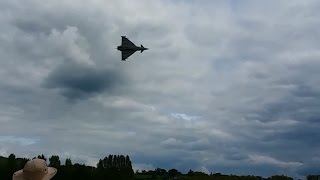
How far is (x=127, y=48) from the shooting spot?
1816 inches

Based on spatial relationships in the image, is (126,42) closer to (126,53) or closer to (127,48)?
(127,48)

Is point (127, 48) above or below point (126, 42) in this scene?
below

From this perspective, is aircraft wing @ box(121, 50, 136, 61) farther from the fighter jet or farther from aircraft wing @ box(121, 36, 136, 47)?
aircraft wing @ box(121, 36, 136, 47)

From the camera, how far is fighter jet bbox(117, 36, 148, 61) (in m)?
45.4

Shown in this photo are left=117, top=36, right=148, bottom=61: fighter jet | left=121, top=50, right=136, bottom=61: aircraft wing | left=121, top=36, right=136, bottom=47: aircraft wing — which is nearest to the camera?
left=121, top=50, right=136, bottom=61: aircraft wing

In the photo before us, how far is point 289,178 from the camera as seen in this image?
163750 mm

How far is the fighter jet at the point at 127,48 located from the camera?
1789 inches

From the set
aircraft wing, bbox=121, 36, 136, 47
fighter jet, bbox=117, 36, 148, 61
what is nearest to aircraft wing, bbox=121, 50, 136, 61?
fighter jet, bbox=117, 36, 148, 61

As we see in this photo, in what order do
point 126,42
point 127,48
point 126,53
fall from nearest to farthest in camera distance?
1. point 126,53
2. point 127,48
3. point 126,42

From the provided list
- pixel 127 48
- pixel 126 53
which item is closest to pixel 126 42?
pixel 127 48

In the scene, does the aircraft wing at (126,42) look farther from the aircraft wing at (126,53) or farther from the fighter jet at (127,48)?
the aircraft wing at (126,53)

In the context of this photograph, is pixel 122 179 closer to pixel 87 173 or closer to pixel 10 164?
pixel 87 173

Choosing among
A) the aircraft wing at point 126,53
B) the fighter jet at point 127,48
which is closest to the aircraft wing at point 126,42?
the fighter jet at point 127,48

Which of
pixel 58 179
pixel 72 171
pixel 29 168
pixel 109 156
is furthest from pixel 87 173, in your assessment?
pixel 29 168
